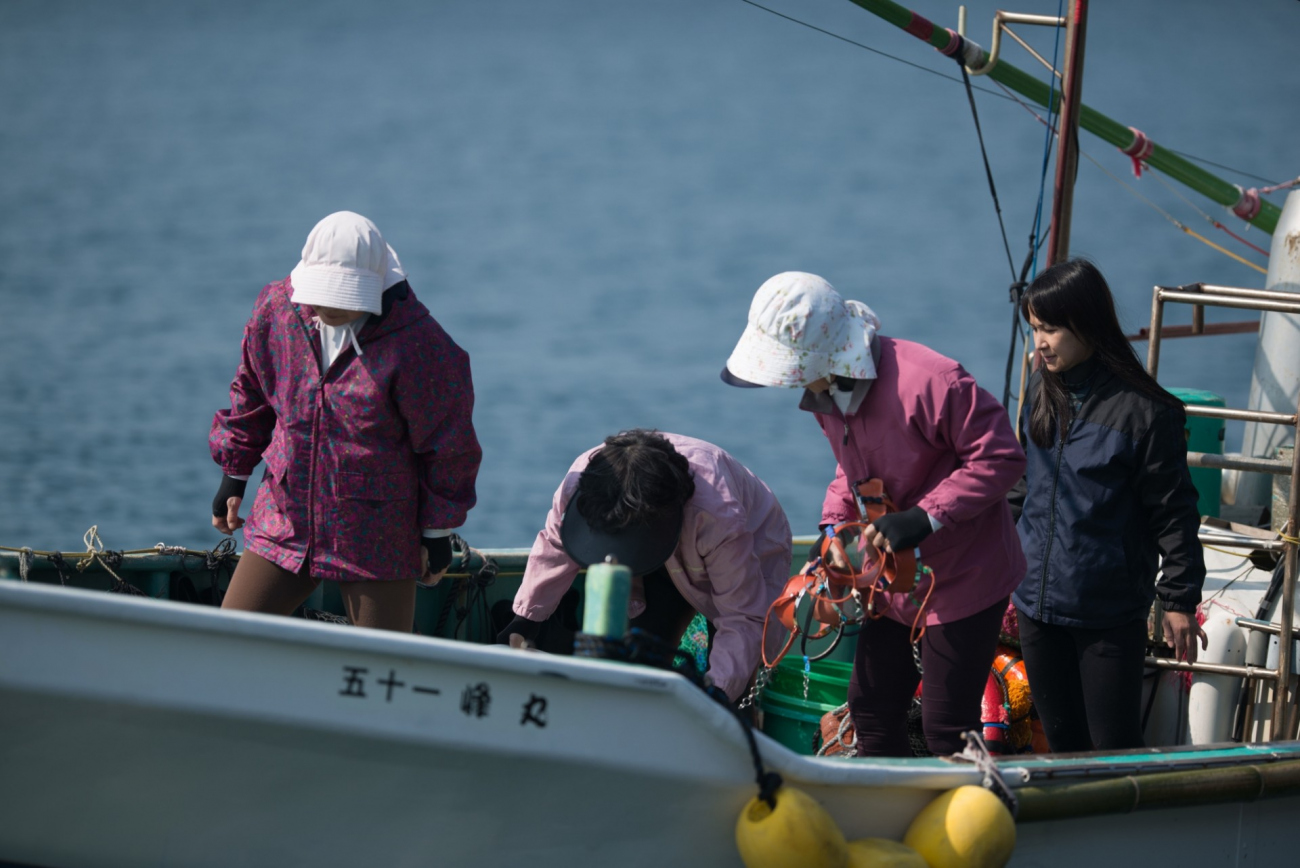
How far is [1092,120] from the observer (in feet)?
20.5

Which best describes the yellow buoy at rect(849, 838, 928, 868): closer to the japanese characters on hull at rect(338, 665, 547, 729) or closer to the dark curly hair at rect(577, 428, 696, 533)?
the japanese characters on hull at rect(338, 665, 547, 729)

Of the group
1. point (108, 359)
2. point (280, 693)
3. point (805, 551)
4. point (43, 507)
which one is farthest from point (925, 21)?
point (108, 359)

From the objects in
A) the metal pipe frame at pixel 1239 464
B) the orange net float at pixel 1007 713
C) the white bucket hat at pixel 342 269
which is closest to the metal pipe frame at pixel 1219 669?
the orange net float at pixel 1007 713

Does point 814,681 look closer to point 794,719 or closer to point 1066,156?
point 794,719

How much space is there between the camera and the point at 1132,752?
8.59ft

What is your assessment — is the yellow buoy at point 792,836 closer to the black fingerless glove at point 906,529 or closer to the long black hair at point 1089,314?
the black fingerless glove at point 906,529

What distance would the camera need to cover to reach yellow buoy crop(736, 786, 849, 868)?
7.09 feet

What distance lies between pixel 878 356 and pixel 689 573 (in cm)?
71

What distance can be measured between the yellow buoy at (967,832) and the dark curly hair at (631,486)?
826mm

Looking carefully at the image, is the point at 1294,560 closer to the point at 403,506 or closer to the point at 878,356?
the point at 878,356

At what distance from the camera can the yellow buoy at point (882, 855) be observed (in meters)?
2.26

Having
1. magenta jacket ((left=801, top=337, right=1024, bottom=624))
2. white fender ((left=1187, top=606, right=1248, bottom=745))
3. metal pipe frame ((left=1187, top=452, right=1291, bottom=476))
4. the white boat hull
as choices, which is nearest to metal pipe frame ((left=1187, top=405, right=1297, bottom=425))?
metal pipe frame ((left=1187, top=452, right=1291, bottom=476))

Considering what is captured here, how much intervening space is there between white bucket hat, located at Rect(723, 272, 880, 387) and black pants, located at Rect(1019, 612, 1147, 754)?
741 mm

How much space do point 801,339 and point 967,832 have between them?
967 mm
